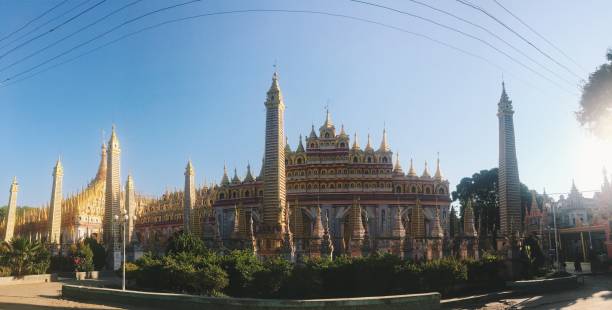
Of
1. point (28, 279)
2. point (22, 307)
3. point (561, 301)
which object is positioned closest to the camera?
point (22, 307)

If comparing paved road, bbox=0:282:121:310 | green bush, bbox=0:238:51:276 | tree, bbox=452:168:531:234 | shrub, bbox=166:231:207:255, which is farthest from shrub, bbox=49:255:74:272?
tree, bbox=452:168:531:234

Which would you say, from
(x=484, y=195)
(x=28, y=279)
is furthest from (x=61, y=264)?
(x=484, y=195)

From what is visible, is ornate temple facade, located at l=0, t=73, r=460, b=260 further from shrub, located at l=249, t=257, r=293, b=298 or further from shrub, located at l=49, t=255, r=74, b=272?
shrub, located at l=249, t=257, r=293, b=298

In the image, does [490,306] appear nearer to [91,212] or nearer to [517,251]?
[517,251]

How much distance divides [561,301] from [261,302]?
13610 mm

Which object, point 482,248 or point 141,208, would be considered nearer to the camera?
point 482,248

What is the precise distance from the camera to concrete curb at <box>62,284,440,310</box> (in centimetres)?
1738

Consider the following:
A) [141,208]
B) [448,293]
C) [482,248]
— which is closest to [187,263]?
[448,293]

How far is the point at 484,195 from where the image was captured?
71.9 meters

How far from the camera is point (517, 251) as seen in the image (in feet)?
101

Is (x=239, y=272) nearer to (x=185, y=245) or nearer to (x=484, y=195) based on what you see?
(x=185, y=245)

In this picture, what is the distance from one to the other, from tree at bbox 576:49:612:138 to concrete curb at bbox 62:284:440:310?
2012 centimetres

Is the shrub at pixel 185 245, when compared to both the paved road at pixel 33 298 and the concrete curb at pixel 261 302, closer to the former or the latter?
the paved road at pixel 33 298

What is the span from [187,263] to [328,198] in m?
37.0
